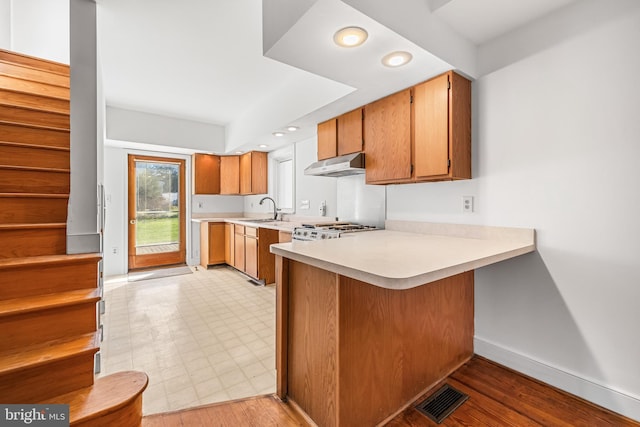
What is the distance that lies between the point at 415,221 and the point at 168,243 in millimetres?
4779

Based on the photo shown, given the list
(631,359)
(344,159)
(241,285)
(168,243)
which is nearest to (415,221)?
(344,159)

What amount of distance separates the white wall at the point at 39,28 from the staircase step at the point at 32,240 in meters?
2.05

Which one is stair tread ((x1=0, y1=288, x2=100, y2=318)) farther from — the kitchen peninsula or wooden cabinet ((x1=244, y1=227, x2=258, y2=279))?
wooden cabinet ((x1=244, y1=227, x2=258, y2=279))

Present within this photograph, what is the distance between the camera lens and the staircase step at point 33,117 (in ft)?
7.57

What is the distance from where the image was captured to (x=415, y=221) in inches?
100

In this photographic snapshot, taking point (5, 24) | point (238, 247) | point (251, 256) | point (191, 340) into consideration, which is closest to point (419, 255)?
point (191, 340)

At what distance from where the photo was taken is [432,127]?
209 centimetres

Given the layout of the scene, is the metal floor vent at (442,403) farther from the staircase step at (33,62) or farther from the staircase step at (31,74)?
the staircase step at (33,62)

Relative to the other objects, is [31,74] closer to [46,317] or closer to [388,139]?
[46,317]

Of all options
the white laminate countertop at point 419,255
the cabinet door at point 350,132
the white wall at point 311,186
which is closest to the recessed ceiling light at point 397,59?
the cabinet door at point 350,132

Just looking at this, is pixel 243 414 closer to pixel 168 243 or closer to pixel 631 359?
pixel 631 359

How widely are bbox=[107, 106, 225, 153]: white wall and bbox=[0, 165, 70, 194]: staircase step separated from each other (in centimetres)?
265

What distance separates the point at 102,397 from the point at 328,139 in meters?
2.73

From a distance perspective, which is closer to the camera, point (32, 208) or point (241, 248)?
point (32, 208)
